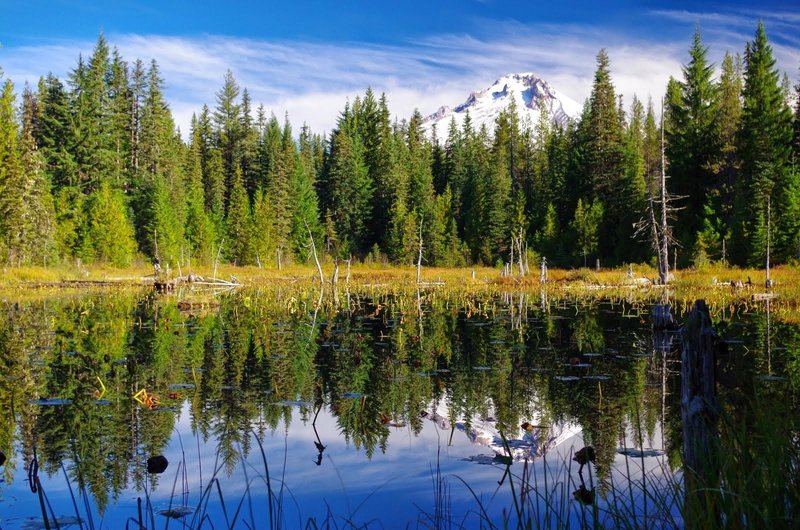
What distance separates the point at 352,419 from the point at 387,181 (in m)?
65.0

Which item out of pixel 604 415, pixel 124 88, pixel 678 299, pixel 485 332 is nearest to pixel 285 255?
pixel 124 88

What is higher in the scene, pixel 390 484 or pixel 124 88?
pixel 124 88

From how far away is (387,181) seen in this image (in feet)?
240

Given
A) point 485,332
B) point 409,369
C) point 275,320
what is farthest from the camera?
point 275,320

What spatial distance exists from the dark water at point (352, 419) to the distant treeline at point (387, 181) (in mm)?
22772

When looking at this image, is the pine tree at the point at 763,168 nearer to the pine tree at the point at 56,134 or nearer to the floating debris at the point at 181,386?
the floating debris at the point at 181,386

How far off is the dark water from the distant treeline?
22772 mm

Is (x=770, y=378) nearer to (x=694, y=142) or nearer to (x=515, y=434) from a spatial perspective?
(x=515, y=434)

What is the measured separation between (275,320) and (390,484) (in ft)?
46.9

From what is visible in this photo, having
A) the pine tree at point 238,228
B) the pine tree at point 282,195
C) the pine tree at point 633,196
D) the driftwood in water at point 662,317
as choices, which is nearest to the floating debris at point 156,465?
the driftwood in water at point 662,317

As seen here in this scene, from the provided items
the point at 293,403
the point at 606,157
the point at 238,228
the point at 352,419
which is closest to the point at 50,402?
the point at 293,403

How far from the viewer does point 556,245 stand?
196 ft

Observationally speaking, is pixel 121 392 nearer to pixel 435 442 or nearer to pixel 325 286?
pixel 435 442

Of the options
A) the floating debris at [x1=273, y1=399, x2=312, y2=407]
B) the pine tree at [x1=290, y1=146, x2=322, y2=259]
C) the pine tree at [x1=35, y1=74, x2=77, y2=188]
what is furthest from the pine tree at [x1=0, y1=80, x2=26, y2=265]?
the floating debris at [x1=273, y1=399, x2=312, y2=407]
